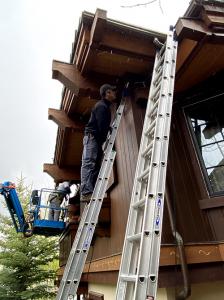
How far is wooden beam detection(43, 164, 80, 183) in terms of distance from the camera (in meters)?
8.46

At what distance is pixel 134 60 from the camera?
4055mm

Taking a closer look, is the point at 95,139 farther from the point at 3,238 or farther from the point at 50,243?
the point at 3,238

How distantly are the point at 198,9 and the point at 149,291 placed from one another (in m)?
3.28

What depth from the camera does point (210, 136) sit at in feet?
12.2

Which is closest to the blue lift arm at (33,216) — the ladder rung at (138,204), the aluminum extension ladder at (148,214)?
the aluminum extension ladder at (148,214)

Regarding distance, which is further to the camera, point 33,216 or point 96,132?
point 33,216

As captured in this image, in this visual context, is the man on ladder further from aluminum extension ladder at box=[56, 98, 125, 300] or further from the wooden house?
aluminum extension ladder at box=[56, 98, 125, 300]

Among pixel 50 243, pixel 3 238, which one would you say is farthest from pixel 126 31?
pixel 3 238

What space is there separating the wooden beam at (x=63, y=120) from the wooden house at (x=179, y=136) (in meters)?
1.34

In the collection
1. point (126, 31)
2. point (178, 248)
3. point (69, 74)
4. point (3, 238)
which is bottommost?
point (3, 238)

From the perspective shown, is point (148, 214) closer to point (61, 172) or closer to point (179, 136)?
point (179, 136)

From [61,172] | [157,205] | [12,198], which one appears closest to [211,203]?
[157,205]

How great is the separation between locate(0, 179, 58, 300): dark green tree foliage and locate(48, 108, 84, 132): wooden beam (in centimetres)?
1143

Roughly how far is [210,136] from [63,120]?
3.23 metres
